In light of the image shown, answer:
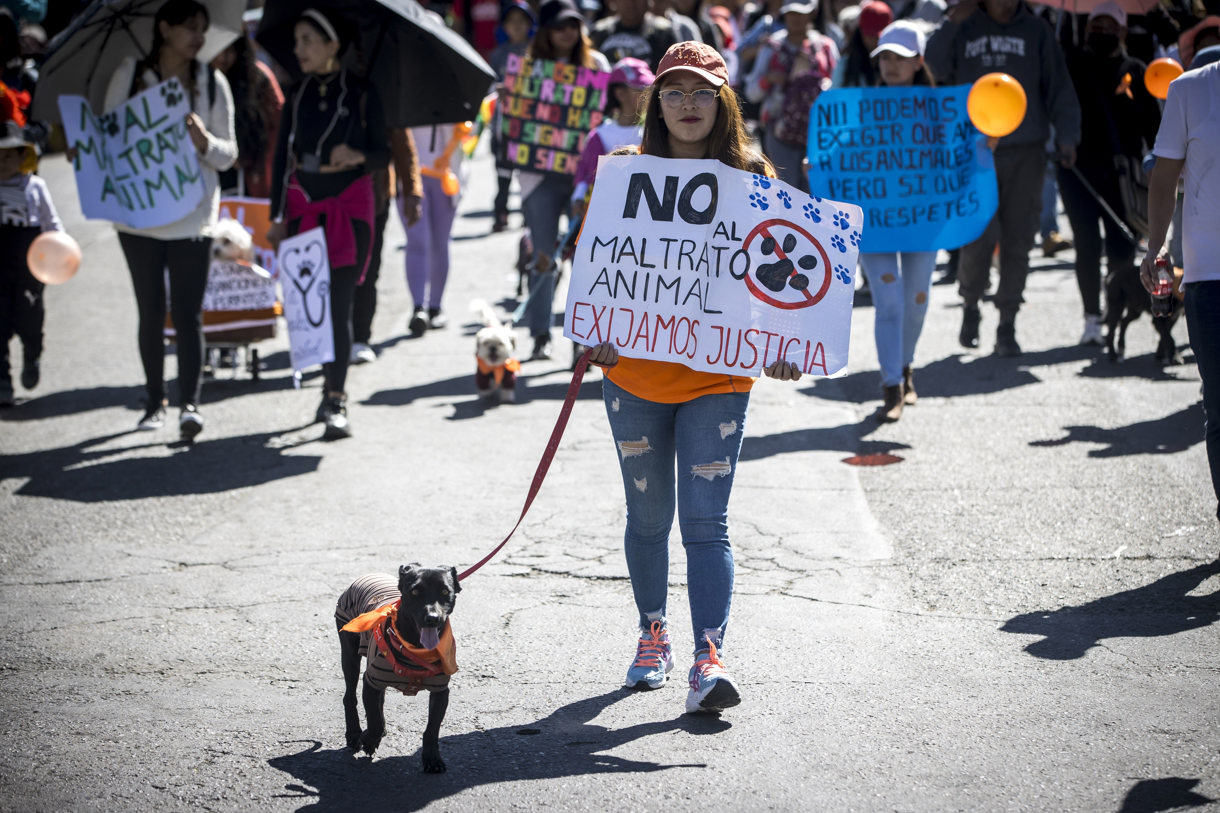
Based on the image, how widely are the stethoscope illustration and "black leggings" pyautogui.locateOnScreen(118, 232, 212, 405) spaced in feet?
1.82

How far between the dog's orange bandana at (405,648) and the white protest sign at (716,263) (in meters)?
1.17

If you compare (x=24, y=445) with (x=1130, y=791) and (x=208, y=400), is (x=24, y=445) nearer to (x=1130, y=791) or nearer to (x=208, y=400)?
(x=208, y=400)

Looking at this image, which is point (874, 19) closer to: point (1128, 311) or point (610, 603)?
point (1128, 311)

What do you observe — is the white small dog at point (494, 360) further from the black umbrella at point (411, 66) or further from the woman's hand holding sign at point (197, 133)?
the woman's hand holding sign at point (197, 133)

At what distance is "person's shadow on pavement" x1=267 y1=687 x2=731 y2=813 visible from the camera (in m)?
3.58

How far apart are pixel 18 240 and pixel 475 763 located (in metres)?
6.75

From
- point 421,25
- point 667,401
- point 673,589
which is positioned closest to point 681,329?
point 667,401

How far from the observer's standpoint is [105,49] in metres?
7.89

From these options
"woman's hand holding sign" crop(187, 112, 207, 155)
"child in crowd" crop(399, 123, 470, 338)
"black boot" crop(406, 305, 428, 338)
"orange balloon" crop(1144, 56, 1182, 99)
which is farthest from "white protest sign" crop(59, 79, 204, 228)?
"orange balloon" crop(1144, 56, 1182, 99)

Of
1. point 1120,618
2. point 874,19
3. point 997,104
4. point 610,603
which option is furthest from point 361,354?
point 1120,618

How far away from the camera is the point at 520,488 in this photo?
6738 mm

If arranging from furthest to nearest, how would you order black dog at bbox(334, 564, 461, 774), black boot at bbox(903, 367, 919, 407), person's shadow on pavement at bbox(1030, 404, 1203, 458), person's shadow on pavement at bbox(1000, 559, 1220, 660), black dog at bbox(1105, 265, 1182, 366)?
black dog at bbox(1105, 265, 1182, 366) < black boot at bbox(903, 367, 919, 407) < person's shadow on pavement at bbox(1030, 404, 1203, 458) < person's shadow on pavement at bbox(1000, 559, 1220, 660) < black dog at bbox(334, 564, 461, 774)

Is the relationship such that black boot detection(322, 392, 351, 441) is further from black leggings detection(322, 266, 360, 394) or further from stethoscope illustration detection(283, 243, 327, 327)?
stethoscope illustration detection(283, 243, 327, 327)

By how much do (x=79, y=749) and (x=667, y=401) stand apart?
2.04 m
